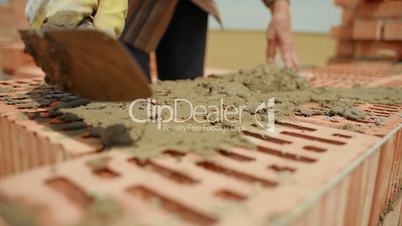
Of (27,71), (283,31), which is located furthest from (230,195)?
(27,71)

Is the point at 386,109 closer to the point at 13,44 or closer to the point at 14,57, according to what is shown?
the point at 14,57

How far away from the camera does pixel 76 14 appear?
1.20m

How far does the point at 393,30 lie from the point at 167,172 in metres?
3.18

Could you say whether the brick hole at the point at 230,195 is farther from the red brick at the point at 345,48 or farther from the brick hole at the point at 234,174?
the red brick at the point at 345,48

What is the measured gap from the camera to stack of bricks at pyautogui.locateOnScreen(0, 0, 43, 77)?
9.56ft

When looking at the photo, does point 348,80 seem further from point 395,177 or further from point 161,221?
point 161,221

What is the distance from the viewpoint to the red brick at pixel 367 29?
3330 mm

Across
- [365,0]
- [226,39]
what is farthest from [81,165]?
[226,39]

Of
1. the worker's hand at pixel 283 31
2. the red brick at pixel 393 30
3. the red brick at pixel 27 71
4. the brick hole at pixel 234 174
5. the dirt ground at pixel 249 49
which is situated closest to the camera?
the brick hole at pixel 234 174

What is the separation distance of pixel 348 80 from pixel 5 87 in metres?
1.92

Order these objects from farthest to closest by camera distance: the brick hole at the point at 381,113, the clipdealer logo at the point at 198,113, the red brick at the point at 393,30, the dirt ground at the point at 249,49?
the dirt ground at the point at 249,49
the red brick at the point at 393,30
the brick hole at the point at 381,113
the clipdealer logo at the point at 198,113

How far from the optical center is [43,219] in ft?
1.85

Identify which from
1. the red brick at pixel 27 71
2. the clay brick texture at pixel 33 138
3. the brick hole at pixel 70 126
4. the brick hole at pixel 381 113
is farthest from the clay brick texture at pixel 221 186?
the red brick at pixel 27 71

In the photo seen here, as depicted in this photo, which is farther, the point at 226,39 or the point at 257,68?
the point at 226,39
